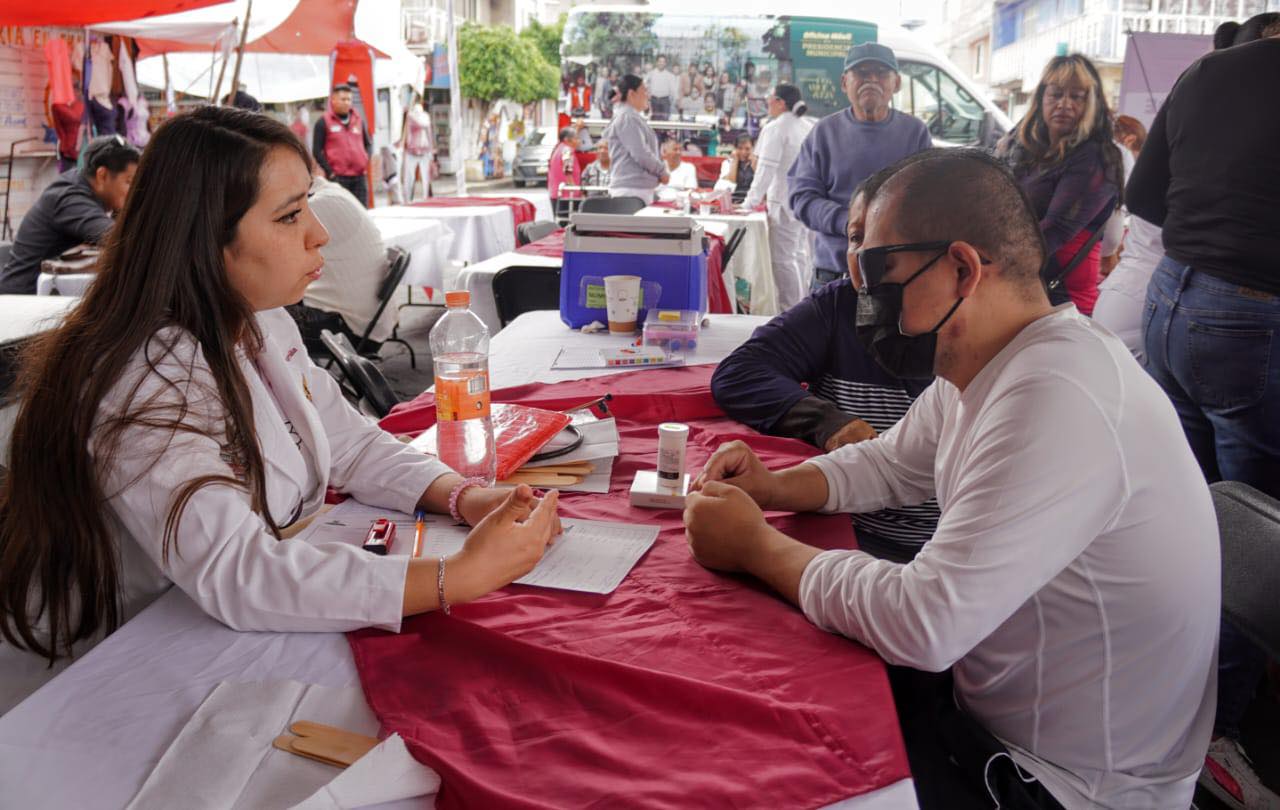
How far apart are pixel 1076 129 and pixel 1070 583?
3.19 metres

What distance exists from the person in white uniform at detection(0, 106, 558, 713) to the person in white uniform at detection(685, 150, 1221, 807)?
545 mm

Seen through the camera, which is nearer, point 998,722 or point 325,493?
point 998,722

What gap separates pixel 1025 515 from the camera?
1.05m

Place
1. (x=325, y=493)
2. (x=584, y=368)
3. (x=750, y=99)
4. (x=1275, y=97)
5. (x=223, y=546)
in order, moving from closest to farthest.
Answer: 1. (x=223, y=546)
2. (x=325, y=493)
3. (x=1275, y=97)
4. (x=584, y=368)
5. (x=750, y=99)

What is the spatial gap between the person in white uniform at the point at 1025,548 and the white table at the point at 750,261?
4.88 m

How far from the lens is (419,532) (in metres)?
1.47

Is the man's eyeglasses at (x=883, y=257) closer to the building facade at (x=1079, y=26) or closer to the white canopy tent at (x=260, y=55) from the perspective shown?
the white canopy tent at (x=260, y=55)

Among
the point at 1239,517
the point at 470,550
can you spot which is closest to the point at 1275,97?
the point at 1239,517

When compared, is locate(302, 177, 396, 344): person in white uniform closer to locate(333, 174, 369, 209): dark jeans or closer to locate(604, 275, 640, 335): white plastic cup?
locate(604, 275, 640, 335): white plastic cup

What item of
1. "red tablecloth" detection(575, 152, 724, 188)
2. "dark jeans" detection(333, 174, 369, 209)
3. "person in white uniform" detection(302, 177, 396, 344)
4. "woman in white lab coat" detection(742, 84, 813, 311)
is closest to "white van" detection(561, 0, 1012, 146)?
A: "red tablecloth" detection(575, 152, 724, 188)

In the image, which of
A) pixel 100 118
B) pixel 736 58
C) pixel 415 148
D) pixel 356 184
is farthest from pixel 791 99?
pixel 415 148

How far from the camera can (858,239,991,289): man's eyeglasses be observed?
1.23m

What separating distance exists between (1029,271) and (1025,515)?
39 cm

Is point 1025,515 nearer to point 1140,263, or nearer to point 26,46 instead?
point 1140,263
